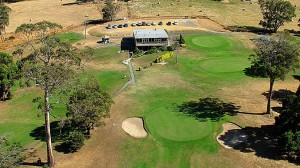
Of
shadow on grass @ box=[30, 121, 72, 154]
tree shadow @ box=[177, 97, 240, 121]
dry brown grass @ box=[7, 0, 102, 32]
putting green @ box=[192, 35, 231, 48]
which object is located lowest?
shadow on grass @ box=[30, 121, 72, 154]

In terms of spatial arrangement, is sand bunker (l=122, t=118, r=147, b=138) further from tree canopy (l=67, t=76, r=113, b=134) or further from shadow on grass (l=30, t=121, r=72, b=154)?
shadow on grass (l=30, t=121, r=72, b=154)

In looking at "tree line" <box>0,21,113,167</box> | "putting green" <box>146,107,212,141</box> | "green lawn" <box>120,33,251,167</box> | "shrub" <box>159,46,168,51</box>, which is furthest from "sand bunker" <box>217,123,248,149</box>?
"shrub" <box>159,46,168,51</box>

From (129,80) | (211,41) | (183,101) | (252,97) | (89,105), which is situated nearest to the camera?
(89,105)

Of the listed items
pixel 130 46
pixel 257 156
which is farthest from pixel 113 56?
pixel 257 156

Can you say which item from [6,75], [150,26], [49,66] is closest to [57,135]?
[49,66]

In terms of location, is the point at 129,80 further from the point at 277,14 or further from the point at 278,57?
the point at 277,14

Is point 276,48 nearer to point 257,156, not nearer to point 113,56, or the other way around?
point 257,156
